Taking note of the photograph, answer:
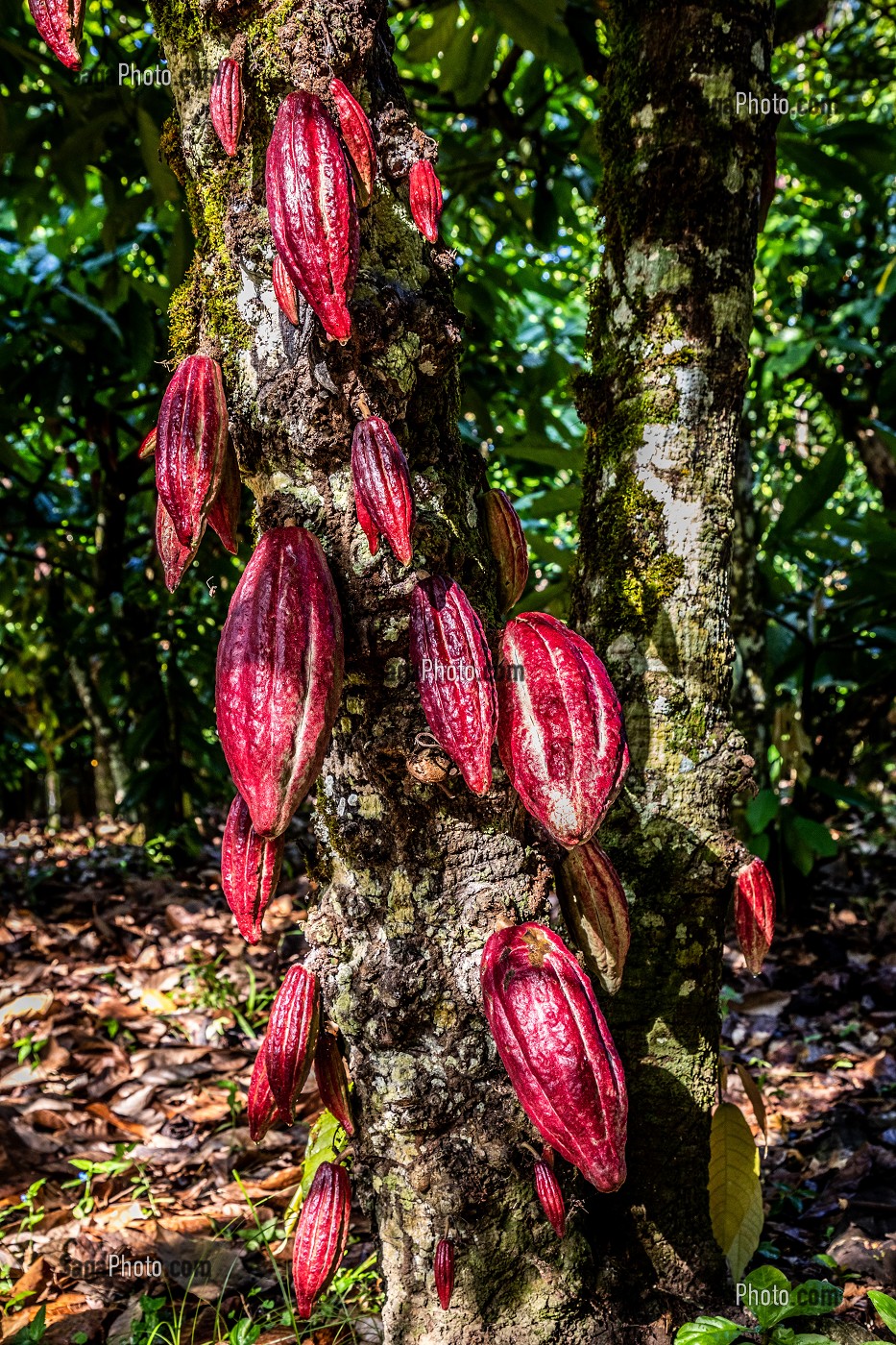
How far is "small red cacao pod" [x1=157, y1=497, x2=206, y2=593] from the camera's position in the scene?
0.72 metres

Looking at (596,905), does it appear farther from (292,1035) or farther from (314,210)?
(314,210)

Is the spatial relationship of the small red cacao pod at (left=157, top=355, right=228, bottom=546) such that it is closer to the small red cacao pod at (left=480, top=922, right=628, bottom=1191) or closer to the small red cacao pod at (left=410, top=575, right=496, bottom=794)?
the small red cacao pod at (left=410, top=575, right=496, bottom=794)

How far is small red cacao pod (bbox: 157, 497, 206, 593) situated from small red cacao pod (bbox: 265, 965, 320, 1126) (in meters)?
0.34

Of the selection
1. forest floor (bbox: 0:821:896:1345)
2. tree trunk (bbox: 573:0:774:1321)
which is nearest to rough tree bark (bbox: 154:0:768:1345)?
tree trunk (bbox: 573:0:774:1321)

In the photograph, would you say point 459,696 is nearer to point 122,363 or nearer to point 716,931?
point 716,931

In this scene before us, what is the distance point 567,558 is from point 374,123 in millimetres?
804

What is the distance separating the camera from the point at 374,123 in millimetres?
730

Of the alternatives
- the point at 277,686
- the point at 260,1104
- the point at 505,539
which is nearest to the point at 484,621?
the point at 505,539

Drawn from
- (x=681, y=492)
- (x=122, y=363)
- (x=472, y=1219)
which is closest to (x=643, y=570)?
(x=681, y=492)

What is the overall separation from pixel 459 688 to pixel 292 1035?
34 centimetres

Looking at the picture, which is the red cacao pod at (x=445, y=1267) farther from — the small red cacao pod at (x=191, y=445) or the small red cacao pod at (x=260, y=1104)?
the small red cacao pod at (x=191, y=445)

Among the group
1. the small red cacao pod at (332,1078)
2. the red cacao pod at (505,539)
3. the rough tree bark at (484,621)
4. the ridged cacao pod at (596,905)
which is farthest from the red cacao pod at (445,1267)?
the red cacao pod at (505,539)

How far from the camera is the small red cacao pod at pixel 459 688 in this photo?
672 millimetres

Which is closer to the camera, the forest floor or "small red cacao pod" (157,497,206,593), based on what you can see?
"small red cacao pod" (157,497,206,593)
